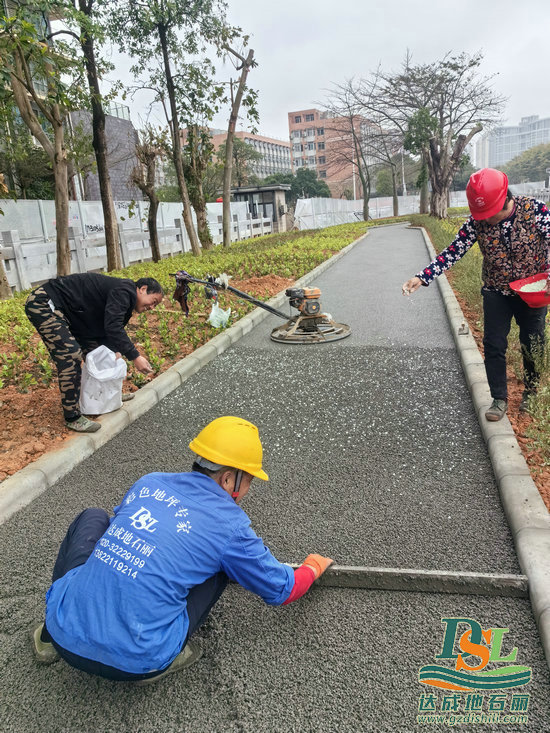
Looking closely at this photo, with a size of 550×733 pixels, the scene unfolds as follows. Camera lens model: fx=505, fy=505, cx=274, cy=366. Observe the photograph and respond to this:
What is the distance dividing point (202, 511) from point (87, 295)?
9.33 feet

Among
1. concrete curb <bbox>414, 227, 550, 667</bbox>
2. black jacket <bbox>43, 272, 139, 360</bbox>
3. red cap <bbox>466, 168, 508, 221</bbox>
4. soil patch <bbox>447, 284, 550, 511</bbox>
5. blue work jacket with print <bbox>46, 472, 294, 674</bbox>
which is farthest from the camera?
black jacket <bbox>43, 272, 139, 360</bbox>

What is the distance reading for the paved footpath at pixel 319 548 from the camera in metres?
1.90

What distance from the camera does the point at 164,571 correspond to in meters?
1.77

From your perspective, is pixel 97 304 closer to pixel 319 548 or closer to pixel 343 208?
pixel 319 548

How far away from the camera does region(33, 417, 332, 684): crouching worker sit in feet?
5.71

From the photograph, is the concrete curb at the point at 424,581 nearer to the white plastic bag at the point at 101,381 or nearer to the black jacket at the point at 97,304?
the black jacket at the point at 97,304

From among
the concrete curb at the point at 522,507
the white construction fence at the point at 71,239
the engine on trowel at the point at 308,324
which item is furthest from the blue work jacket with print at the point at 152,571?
the white construction fence at the point at 71,239

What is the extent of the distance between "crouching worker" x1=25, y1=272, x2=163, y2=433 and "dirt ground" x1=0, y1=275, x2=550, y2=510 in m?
0.23

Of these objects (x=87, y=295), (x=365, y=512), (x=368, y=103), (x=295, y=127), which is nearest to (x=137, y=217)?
(x=368, y=103)

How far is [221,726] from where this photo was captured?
1836 mm

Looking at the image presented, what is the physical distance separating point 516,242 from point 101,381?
3.43 meters

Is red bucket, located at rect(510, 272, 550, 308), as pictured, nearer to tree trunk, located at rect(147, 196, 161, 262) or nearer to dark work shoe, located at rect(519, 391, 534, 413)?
dark work shoe, located at rect(519, 391, 534, 413)

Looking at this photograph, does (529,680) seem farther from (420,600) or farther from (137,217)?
(137,217)

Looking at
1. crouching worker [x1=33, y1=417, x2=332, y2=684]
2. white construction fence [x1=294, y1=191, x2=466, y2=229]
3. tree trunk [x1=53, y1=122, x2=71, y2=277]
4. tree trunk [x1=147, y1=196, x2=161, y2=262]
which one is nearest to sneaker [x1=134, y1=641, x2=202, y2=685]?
crouching worker [x1=33, y1=417, x2=332, y2=684]
